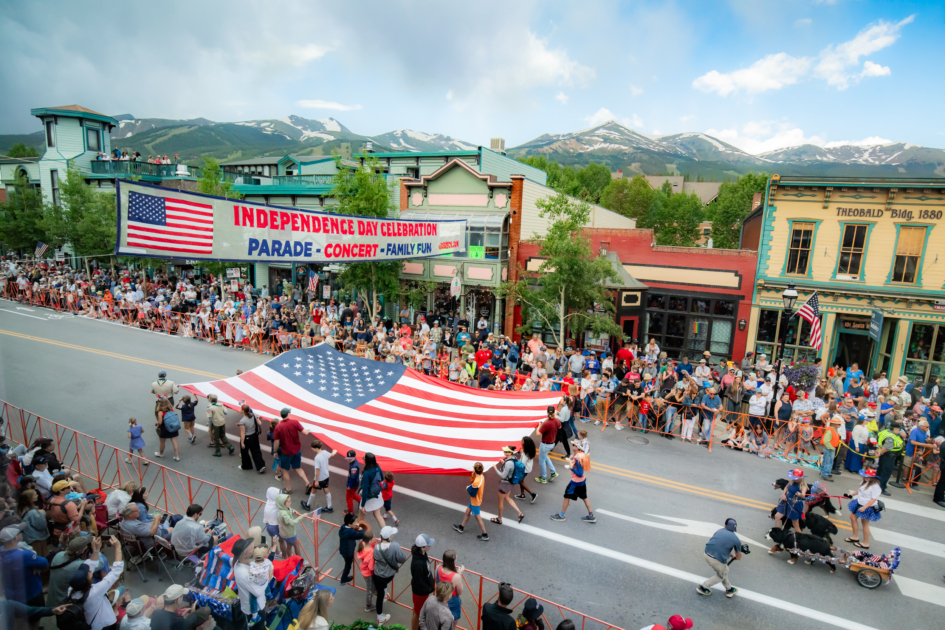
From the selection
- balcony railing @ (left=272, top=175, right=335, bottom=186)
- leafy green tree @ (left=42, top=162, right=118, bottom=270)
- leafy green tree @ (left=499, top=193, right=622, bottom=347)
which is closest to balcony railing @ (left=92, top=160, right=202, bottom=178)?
leafy green tree @ (left=42, top=162, right=118, bottom=270)

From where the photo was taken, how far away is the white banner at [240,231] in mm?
10047

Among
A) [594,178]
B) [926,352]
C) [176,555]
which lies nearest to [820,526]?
[176,555]

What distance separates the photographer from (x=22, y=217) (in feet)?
128

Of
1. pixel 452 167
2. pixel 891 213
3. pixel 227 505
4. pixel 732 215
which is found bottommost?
pixel 227 505

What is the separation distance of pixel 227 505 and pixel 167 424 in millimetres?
2916

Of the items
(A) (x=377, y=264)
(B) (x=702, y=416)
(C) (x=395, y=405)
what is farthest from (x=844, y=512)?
(A) (x=377, y=264)

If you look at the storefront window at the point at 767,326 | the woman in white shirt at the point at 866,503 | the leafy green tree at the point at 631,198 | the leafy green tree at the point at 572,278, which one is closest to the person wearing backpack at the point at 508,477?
the woman in white shirt at the point at 866,503

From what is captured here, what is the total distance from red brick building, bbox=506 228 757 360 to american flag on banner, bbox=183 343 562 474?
10.7m

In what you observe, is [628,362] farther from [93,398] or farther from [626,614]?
[93,398]

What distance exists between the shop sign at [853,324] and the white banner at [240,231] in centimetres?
1742

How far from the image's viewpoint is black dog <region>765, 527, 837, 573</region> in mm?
9000

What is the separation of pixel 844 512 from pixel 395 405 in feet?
33.7

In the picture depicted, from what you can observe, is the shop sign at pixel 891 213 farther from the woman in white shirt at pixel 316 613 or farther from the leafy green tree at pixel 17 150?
the leafy green tree at pixel 17 150

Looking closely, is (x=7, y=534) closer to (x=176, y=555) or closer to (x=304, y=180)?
(x=176, y=555)
